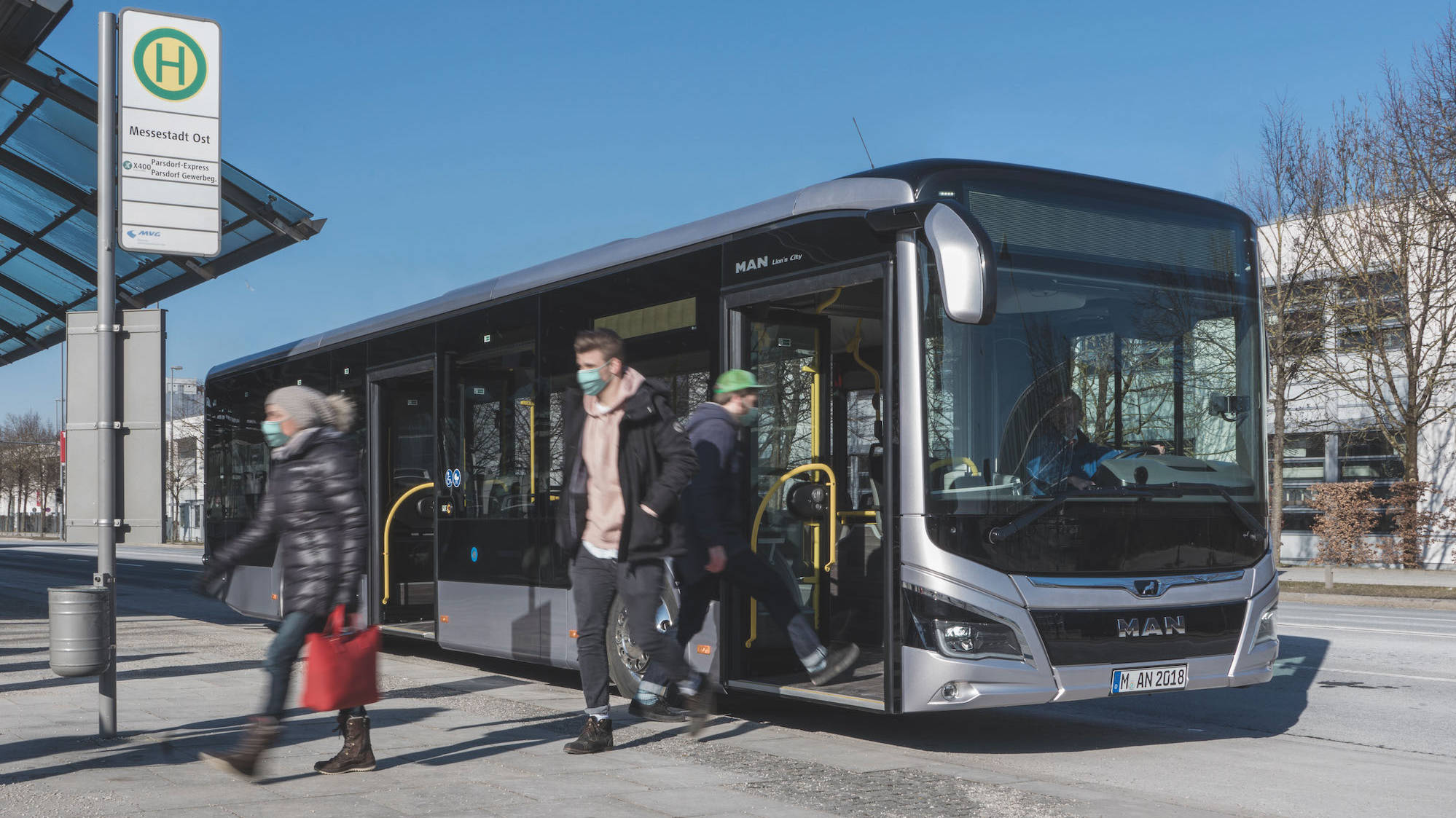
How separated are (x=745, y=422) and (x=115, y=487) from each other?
343 centimetres

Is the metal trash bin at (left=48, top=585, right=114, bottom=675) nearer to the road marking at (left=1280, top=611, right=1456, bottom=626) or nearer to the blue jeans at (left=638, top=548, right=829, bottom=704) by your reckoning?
the blue jeans at (left=638, top=548, right=829, bottom=704)

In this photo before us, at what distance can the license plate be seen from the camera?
6.98 meters

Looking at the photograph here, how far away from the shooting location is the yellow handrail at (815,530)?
7.88m

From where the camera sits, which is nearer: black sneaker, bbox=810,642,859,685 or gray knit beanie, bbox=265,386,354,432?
gray knit beanie, bbox=265,386,354,432

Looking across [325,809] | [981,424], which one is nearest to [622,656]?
[981,424]

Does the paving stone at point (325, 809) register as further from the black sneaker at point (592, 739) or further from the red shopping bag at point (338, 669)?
the black sneaker at point (592, 739)

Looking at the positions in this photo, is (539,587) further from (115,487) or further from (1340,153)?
(1340,153)

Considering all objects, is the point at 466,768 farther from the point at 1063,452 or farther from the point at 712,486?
the point at 1063,452

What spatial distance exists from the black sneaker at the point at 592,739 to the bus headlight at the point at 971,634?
1.62m

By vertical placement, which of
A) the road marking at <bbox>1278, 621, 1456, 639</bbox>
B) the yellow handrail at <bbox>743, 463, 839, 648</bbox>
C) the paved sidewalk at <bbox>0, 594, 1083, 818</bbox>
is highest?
the yellow handrail at <bbox>743, 463, 839, 648</bbox>

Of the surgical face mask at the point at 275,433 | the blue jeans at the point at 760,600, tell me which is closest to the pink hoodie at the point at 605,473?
the blue jeans at the point at 760,600

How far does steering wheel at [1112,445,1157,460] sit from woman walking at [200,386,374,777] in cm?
382

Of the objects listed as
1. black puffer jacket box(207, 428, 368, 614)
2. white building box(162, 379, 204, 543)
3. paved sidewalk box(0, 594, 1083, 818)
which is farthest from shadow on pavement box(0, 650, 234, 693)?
white building box(162, 379, 204, 543)

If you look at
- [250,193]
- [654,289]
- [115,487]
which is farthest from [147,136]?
[250,193]
